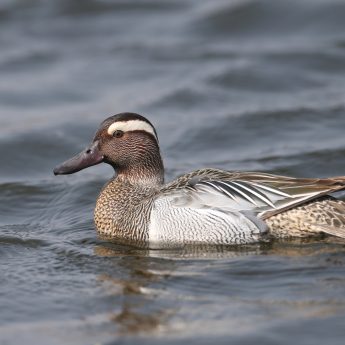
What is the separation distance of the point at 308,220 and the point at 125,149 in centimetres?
191

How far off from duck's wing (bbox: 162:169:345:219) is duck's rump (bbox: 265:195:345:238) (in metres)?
0.11

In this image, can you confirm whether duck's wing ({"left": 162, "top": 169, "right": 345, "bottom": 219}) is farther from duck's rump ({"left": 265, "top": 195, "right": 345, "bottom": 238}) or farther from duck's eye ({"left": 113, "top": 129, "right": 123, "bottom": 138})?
duck's eye ({"left": 113, "top": 129, "right": 123, "bottom": 138})

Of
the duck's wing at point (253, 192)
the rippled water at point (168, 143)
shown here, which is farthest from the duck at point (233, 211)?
the rippled water at point (168, 143)

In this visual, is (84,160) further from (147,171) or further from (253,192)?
(253,192)

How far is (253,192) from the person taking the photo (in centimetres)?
904

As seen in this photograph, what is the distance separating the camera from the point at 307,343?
6914mm

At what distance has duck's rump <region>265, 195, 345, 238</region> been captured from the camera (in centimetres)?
896

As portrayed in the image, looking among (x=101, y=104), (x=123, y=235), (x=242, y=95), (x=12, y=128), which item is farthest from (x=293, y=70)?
(x=123, y=235)

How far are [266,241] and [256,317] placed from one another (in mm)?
1790

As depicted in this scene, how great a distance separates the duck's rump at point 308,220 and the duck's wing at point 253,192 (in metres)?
0.11

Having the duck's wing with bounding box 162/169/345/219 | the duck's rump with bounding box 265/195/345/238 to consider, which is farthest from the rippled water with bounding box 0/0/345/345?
the duck's wing with bounding box 162/169/345/219

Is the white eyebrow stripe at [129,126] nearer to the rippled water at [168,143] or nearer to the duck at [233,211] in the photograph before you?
the duck at [233,211]

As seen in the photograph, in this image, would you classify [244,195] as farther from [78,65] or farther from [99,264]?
[78,65]

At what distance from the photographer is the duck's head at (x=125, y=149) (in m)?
9.58
